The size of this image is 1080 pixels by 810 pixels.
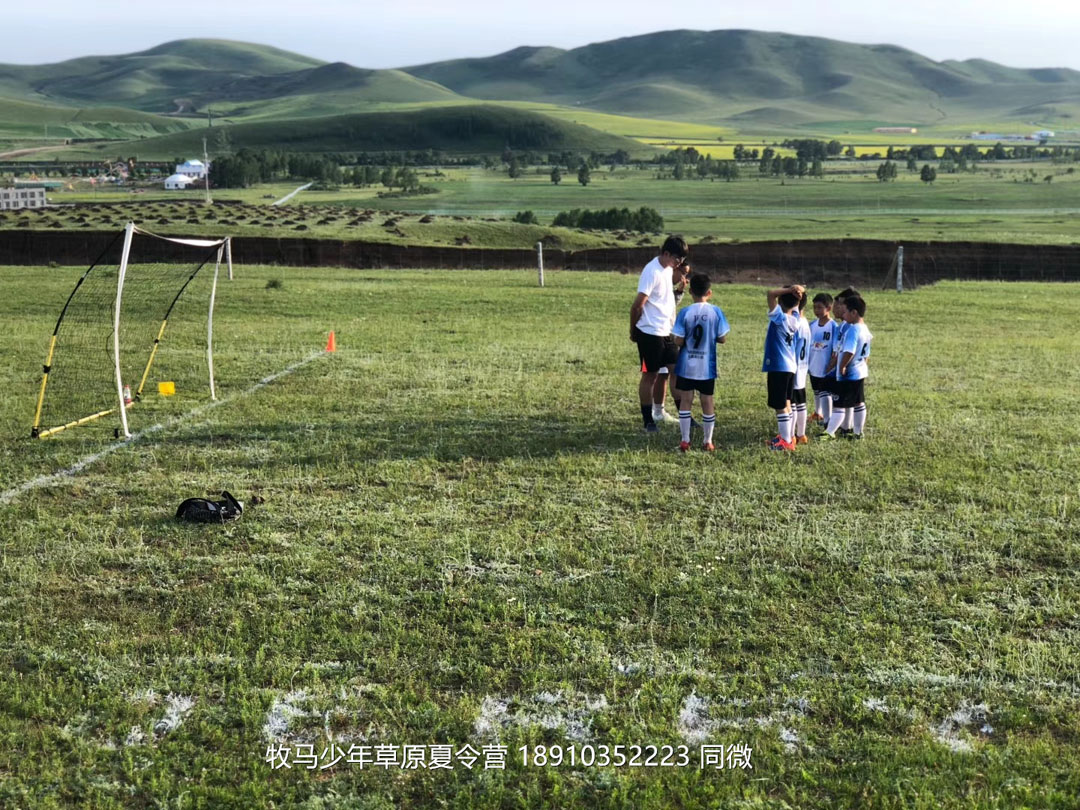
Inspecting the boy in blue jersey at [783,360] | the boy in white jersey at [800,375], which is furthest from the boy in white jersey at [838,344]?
the boy in blue jersey at [783,360]

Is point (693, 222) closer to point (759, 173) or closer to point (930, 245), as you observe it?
A: point (930, 245)

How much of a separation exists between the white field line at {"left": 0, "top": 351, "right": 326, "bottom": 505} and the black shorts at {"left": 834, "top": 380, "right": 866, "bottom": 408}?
7.42 meters

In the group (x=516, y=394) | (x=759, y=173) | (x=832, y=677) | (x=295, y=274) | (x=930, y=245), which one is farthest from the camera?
(x=759, y=173)

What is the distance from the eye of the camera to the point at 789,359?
10406mm

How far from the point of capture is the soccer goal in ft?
37.9

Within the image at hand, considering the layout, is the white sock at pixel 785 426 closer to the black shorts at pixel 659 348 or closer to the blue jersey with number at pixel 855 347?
the blue jersey with number at pixel 855 347

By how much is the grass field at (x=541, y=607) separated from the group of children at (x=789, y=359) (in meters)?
0.42

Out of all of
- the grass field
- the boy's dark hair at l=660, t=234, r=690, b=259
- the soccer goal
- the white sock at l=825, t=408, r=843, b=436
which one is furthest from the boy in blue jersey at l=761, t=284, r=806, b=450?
the soccer goal

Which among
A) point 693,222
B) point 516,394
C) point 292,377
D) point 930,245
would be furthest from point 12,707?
point 693,222

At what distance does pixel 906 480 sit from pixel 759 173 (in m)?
173

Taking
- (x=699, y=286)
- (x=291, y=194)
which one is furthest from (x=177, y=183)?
(x=699, y=286)

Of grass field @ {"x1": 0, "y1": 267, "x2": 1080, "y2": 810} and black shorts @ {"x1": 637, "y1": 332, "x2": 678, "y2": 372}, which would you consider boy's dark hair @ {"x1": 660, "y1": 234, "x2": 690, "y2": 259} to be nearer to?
black shorts @ {"x1": 637, "y1": 332, "x2": 678, "y2": 372}

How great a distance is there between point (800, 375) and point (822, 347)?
0.67 m

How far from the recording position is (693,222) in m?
100
